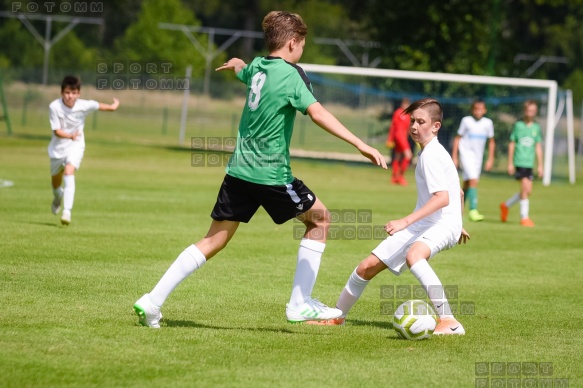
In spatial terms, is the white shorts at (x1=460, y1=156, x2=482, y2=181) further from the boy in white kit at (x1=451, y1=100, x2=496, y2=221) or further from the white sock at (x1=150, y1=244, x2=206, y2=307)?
the white sock at (x1=150, y1=244, x2=206, y2=307)

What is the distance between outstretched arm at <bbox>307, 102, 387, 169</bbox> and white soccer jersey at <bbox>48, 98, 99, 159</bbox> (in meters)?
7.28

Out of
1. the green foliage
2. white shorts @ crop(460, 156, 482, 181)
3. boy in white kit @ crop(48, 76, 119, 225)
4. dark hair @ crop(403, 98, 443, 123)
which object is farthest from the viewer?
the green foliage

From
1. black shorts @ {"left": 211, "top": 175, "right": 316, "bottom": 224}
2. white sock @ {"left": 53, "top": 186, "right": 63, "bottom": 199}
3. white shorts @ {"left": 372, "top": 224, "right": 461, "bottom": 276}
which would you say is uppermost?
black shorts @ {"left": 211, "top": 175, "right": 316, "bottom": 224}

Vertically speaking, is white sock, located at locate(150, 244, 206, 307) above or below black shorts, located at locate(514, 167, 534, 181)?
below

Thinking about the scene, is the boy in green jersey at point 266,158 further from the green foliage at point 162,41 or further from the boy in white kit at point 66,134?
the green foliage at point 162,41

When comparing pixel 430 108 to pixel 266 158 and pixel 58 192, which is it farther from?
pixel 58 192

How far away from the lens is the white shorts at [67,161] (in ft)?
43.1

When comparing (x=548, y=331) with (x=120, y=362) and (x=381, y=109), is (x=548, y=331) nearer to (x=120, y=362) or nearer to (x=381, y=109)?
(x=120, y=362)

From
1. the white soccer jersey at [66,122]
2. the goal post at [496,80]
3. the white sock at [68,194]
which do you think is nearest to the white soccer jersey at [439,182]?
the white sock at [68,194]

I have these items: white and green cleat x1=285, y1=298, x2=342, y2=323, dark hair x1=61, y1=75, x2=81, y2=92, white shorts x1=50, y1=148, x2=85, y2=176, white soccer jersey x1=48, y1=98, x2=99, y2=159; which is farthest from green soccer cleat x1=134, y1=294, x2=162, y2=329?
dark hair x1=61, y1=75, x2=81, y2=92

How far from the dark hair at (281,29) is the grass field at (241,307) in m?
2.03

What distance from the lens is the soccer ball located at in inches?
270

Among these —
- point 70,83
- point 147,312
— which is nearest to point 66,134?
point 70,83

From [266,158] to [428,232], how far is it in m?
1.33
